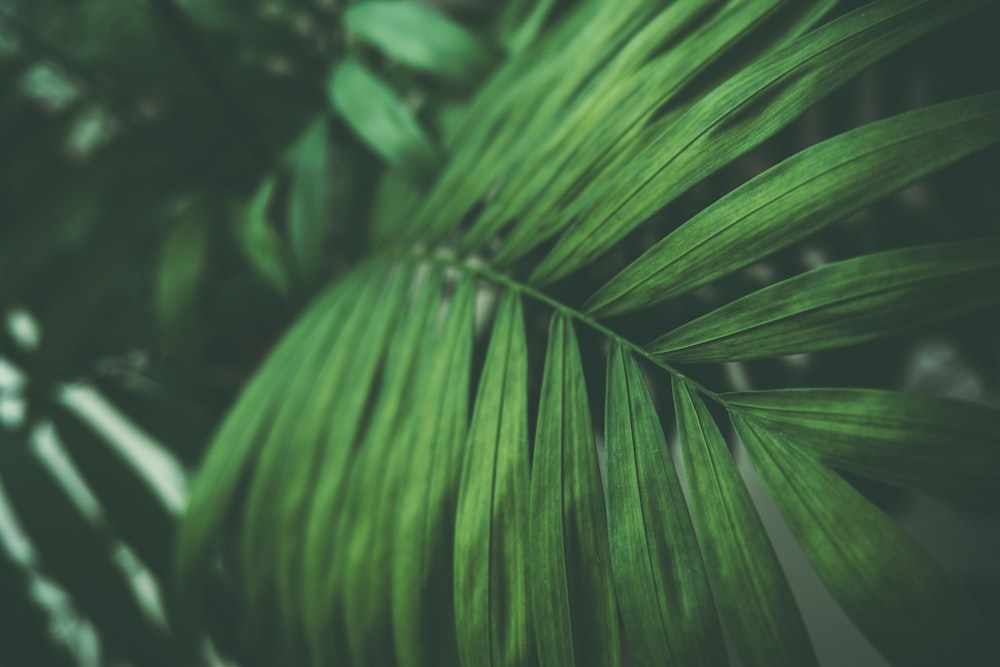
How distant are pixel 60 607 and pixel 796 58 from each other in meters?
0.99

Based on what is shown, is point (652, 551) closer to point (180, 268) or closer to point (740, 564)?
point (740, 564)

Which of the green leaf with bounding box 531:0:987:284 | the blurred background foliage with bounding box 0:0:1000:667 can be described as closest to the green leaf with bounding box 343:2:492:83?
the blurred background foliage with bounding box 0:0:1000:667

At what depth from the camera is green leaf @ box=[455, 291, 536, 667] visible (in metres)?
0.29

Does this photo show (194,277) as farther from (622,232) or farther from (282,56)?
(622,232)

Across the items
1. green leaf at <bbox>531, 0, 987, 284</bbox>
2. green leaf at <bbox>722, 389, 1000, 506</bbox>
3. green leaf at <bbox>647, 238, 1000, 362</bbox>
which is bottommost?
green leaf at <bbox>722, 389, 1000, 506</bbox>

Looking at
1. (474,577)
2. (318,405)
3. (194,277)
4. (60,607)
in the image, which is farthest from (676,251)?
(60,607)

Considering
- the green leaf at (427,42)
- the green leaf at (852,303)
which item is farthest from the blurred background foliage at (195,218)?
the green leaf at (852,303)

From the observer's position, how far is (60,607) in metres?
0.77

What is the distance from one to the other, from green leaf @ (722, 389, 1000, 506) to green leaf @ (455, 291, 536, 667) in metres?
0.12

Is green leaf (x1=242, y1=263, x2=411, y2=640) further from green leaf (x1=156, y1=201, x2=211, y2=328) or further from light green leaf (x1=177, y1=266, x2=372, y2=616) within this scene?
green leaf (x1=156, y1=201, x2=211, y2=328)

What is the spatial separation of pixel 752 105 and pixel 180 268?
519mm

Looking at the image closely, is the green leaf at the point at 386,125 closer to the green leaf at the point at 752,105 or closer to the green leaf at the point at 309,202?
the green leaf at the point at 309,202

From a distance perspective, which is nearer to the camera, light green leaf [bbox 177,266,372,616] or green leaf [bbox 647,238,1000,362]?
green leaf [bbox 647,238,1000,362]

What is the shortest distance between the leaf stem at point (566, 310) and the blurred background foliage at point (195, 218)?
0.03m
